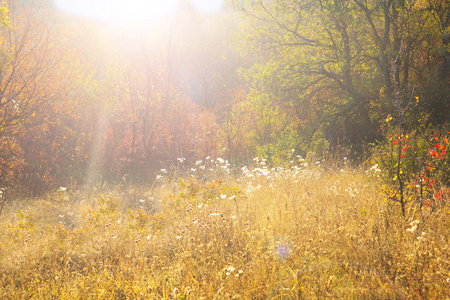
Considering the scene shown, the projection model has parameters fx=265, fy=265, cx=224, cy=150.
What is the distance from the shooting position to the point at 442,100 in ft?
24.4

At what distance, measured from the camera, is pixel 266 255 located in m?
2.74

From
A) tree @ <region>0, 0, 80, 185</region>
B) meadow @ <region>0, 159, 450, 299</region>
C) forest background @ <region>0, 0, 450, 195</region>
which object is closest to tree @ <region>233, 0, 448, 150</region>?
forest background @ <region>0, 0, 450, 195</region>

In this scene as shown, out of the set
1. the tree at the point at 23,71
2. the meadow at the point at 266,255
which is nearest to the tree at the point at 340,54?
the meadow at the point at 266,255

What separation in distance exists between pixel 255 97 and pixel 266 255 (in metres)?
8.45

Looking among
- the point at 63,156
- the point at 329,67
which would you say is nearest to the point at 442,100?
the point at 329,67

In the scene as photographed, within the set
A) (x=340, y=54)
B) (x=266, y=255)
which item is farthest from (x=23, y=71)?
(x=340, y=54)

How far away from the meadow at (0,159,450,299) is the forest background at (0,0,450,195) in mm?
3779

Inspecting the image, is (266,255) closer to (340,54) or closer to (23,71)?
(340,54)

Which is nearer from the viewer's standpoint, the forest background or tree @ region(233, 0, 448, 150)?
the forest background

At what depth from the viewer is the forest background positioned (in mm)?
8164

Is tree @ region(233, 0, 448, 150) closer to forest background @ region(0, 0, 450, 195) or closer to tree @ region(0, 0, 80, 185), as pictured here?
forest background @ region(0, 0, 450, 195)

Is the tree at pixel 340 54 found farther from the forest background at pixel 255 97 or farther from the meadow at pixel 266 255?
the meadow at pixel 266 255

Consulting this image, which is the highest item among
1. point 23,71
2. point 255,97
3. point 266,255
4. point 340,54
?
point 23,71

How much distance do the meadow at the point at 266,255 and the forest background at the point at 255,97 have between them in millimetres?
3779
